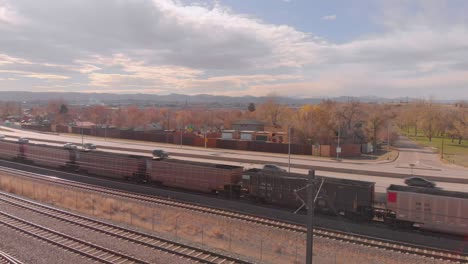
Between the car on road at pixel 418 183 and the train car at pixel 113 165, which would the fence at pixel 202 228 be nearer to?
A: the train car at pixel 113 165

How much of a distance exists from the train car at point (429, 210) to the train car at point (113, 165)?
71.4ft

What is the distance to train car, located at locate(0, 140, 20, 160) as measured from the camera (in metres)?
48.2

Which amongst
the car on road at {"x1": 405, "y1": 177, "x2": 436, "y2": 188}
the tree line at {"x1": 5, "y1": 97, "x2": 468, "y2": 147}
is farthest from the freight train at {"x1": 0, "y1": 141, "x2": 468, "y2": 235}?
the tree line at {"x1": 5, "y1": 97, "x2": 468, "y2": 147}

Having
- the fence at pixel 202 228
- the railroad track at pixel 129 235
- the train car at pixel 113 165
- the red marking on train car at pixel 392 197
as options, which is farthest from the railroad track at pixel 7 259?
the red marking on train car at pixel 392 197

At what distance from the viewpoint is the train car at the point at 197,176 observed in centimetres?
2781

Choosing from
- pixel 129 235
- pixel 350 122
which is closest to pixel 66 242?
pixel 129 235

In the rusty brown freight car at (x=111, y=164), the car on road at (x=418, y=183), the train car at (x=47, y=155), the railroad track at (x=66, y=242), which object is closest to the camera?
the railroad track at (x=66, y=242)

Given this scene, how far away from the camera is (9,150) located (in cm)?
4944

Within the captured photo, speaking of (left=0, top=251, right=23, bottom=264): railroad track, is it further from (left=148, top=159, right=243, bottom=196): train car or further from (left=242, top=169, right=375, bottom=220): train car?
(left=148, top=159, right=243, bottom=196): train car

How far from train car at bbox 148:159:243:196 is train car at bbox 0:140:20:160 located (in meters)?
27.3

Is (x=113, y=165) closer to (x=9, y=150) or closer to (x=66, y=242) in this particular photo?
(x=66, y=242)

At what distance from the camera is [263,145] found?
60094 mm

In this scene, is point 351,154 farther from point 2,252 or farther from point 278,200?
point 2,252

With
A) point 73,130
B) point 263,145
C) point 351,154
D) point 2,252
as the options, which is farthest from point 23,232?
point 73,130
